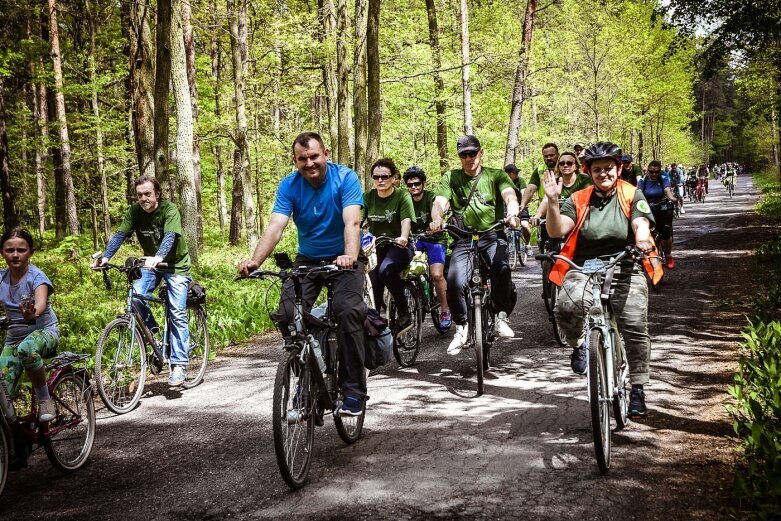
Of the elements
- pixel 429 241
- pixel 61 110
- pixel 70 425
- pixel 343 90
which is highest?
pixel 61 110

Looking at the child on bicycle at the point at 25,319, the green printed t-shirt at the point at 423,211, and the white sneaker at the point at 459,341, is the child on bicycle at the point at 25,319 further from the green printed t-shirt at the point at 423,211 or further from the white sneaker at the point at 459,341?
the green printed t-shirt at the point at 423,211

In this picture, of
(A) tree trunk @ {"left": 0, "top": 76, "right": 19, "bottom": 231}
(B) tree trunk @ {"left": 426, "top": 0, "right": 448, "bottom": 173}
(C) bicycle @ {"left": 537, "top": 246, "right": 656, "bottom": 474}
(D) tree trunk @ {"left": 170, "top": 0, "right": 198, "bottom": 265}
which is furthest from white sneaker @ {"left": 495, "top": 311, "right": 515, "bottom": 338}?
(B) tree trunk @ {"left": 426, "top": 0, "right": 448, "bottom": 173}

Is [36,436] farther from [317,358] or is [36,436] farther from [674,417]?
[674,417]

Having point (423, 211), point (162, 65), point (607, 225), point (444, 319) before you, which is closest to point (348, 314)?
point (607, 225)

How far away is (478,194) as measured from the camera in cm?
722

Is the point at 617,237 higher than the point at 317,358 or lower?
higher

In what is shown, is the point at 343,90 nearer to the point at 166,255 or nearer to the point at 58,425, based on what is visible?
the point at 166,255

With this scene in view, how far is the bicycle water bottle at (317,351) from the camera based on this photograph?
14.8 ft

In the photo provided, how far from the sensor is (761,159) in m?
81.9

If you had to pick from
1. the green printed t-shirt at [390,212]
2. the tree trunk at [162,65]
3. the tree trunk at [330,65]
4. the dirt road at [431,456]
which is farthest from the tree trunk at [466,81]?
the dirt road at [431,456]

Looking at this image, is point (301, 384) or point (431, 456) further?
point (431, 456)

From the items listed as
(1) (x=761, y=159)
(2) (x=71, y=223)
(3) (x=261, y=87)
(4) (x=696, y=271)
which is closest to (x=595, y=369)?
(4) (x=696, y=271)

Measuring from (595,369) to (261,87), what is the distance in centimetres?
2628

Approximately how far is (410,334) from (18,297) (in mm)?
4420
